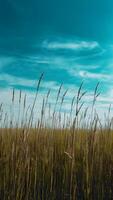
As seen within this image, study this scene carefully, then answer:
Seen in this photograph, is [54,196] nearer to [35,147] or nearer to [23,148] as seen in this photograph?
[23,148]

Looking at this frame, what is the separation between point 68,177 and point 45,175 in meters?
0.22

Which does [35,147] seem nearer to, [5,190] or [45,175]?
[45,175]

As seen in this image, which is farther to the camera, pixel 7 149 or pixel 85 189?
pixel 7 149

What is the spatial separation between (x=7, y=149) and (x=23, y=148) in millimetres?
771

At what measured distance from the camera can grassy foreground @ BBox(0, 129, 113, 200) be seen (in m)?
2.39

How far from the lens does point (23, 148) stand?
2.37 meters

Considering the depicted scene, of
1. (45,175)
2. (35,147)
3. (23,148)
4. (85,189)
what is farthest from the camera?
(35,147)

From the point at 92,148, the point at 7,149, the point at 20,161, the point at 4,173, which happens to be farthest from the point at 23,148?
the point at 7,149

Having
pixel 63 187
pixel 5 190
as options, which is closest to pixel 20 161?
pixel 5 190

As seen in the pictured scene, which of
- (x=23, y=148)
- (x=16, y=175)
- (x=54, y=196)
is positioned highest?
(x=23, y=148)

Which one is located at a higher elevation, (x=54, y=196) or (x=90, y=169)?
(x=90, y=169)

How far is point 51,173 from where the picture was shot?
2514 mm

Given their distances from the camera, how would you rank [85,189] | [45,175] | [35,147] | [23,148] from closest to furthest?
1. [23,148]
2. [85,189]
3. [45,175]
4. [35,147]

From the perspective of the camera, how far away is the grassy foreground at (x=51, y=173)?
94.1 inches
